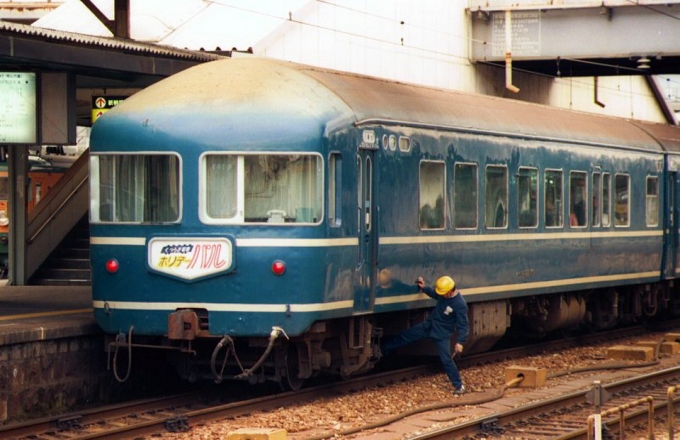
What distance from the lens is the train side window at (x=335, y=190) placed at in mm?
13195

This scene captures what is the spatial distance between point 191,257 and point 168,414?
1.55 m

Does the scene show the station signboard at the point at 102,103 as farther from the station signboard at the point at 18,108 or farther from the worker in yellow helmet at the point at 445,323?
the worker in yellow helmet at the point at 445,323

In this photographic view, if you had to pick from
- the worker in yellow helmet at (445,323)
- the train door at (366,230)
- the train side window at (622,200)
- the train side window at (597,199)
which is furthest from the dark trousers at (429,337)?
the train side window at (622,200)

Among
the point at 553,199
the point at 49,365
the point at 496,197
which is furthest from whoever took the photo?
the point at 553,199

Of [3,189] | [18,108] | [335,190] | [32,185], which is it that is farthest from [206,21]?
[335,190]

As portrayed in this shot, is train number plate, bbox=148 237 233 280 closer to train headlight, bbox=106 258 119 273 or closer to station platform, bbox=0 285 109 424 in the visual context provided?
train headlight, bbox=106 258 119 273

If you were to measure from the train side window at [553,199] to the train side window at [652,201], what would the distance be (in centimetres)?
364

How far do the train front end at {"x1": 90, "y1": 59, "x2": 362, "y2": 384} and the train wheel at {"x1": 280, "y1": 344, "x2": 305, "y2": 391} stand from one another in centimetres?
16

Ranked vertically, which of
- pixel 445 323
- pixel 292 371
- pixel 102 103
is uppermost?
pixel 102 103

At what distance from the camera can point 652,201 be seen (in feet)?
72.7

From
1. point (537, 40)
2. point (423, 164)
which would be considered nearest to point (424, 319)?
point (423, 164)

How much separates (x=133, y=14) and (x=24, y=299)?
10.2 metres

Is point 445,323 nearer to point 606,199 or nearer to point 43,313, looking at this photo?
point 43,313

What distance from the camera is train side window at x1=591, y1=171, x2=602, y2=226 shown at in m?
19.9
